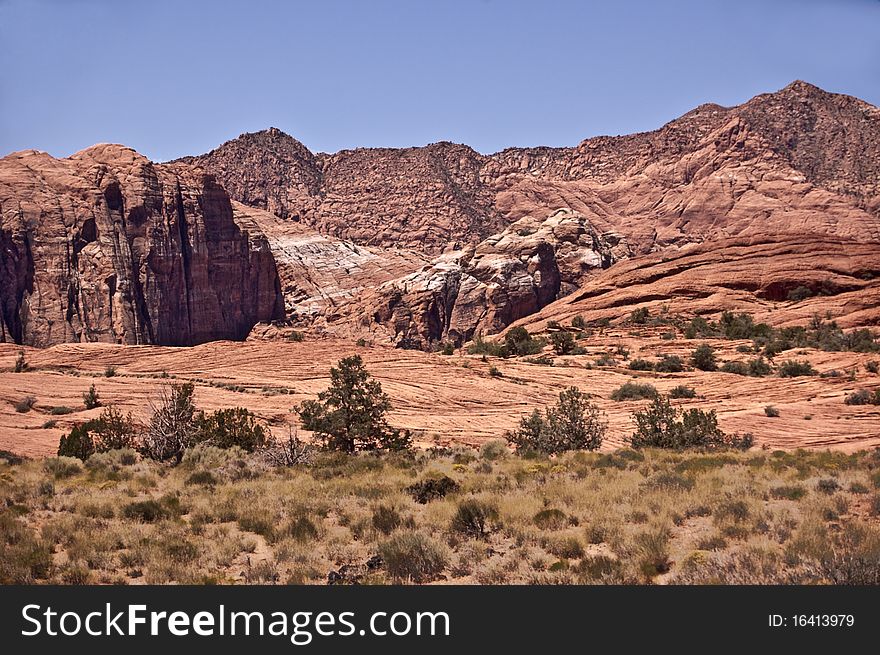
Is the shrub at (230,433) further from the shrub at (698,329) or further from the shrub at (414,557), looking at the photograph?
the shrub at (698,329)

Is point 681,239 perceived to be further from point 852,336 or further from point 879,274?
point 852,336

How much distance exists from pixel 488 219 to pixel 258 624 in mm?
117754

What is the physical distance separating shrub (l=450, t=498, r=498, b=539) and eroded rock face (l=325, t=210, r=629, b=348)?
60.9m

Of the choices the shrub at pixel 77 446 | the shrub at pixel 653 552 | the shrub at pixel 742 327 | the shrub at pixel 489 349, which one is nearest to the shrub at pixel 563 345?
the shrub at pixel 489 349

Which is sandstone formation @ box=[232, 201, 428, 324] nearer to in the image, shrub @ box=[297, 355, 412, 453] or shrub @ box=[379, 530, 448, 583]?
shrub @ box=[297, 355, 412, 453]

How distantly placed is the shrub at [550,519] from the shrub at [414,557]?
185cm

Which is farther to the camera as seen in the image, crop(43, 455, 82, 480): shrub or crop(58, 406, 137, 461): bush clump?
crop(58, 406, 137, 461): bush clump

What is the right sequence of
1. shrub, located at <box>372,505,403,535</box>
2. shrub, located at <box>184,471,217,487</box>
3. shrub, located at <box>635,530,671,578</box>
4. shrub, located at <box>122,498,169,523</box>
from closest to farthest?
shrub, located at <box>635,530,671,578</box> < shrub, located at <box>372,505,403,535</box> < shrub, located at <box>122,498,169,523</box> < shrub, located at <box>184,471,217,487</box>

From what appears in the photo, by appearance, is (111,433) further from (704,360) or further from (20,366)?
(704,360)

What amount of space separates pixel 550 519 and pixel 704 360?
91.8 ft

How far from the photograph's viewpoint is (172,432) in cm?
2088

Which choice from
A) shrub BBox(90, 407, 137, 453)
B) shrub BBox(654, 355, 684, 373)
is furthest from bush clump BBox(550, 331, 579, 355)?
shrub BBox(90, 407, 137, 453)

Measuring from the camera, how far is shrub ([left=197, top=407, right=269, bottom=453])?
2144 centimetres

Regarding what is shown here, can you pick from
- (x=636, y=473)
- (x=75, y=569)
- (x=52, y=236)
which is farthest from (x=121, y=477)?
(x=52, y=236)
